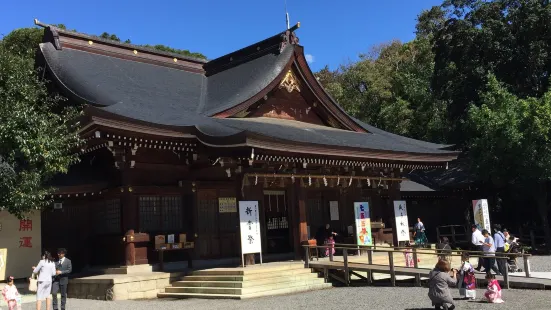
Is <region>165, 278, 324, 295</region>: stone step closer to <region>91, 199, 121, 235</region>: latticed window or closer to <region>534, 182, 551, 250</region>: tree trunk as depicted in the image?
<region>91, 199, 121, 235</region>: latticed window

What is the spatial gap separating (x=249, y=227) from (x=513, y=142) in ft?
42.2

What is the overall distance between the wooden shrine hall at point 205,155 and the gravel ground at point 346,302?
8.83ft

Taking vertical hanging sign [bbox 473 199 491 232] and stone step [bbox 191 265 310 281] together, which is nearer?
stone step [bbox 191 265 310 281]

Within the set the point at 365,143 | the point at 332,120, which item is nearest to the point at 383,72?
the point at 332,120

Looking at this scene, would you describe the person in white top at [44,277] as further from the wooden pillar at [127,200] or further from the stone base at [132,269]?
the wooden pillar at [127,200]

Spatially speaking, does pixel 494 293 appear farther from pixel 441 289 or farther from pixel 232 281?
pixel 232 281

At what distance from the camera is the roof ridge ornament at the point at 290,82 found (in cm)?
1870

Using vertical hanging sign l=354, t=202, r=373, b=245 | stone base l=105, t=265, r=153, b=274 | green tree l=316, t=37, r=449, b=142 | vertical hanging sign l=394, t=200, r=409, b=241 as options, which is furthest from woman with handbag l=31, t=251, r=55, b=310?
green tree l=316, t=37, r=449, b=142

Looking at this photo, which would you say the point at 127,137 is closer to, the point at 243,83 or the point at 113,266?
the point at 113,266

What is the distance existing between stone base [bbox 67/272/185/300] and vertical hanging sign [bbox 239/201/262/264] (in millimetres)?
1955

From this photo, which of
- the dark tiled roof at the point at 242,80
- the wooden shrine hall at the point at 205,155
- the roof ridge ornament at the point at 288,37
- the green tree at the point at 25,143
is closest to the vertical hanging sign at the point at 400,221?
the wooden shrine hall at the point at 205,155

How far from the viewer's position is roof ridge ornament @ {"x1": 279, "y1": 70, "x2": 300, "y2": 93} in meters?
18.7

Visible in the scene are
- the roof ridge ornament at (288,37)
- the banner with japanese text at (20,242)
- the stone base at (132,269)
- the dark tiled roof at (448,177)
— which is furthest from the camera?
the dark tiled roof at (448,177)

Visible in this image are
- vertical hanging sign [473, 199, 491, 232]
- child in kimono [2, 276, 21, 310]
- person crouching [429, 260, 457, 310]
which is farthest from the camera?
vertical hanging sign [473, 199, 491, 232]
